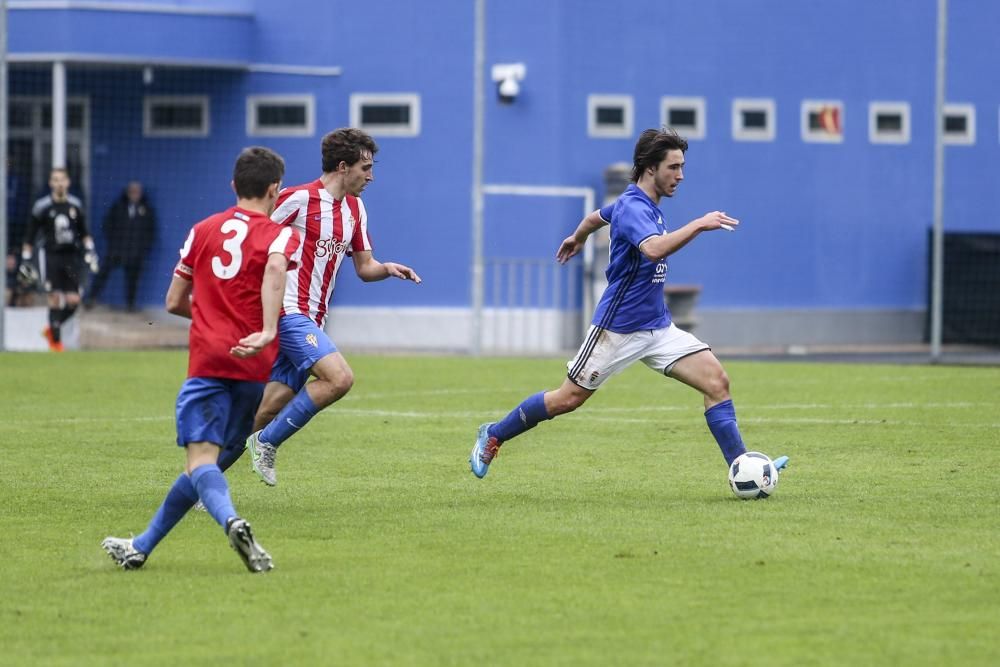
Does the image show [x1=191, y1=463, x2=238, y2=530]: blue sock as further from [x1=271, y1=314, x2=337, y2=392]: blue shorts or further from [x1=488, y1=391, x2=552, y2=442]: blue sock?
[x1=488, y1=391, x2=552, y2=442]: blue sock

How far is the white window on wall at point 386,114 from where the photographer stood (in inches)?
993

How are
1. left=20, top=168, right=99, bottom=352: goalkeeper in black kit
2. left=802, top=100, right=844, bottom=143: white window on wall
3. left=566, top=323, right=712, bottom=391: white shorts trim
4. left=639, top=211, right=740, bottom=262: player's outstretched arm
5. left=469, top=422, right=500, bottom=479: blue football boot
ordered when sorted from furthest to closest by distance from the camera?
left=802, top=100, right=844, bottom=143: white window on wall, left=20, top=168, right=99, bottom=352: goalkeeper in black kit, left=469, top=422, right=500, bottom=479: blue football boot, left=566, top=323, right=712, bottom=391: white shorts trim, left=639, top=211, right=740, bottom=262: player's outstretched arm

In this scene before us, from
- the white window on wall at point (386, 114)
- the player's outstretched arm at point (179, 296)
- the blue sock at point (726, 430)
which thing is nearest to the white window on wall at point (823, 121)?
the white window on wall at point (386, 114)

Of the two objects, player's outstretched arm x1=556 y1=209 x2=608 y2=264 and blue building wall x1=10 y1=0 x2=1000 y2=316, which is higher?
blue building wall x1=10 y1=0 x2=1000 y2=316

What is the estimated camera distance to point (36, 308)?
886 inches

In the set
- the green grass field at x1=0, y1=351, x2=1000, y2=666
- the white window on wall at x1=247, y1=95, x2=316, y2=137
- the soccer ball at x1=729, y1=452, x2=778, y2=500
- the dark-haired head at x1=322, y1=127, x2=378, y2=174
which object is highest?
the white window on wall at x1=247, y1=95, x2=316, y2=137

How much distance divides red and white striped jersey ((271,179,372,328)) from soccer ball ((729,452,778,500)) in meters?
2.35

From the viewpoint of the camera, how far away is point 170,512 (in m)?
7.31

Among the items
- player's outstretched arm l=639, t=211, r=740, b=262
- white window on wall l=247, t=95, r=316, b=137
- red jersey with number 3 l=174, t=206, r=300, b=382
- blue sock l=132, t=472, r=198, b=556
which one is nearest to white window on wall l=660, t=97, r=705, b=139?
white window on wall l=247, t=95, r=316, b=137

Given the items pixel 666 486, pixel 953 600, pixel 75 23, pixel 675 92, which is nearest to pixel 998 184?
pixel 675 92

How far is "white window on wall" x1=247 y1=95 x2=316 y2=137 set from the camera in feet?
83.6

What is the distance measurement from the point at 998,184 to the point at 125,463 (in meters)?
19.7

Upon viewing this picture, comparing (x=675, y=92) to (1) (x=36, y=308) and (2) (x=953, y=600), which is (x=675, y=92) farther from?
(2) (x=953, y=600)

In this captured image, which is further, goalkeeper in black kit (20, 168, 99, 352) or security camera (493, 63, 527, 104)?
security camera (493, 63, 527, 104)
